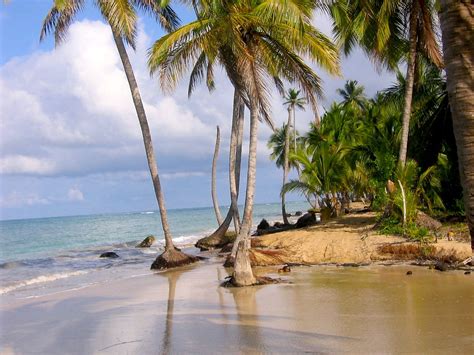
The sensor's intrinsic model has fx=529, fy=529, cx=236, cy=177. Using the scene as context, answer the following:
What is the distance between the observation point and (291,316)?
8.30 m

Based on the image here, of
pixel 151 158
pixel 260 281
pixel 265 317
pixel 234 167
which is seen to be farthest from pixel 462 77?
pixel 234 167

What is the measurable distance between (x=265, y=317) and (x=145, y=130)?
1129 cm

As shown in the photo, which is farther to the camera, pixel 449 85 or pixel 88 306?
pixel 88 306

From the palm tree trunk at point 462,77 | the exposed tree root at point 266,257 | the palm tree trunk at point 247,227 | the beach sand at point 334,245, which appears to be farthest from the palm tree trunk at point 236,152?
the palm tree trunk at point 462,77

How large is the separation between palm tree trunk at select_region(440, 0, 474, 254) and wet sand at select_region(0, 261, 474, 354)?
319 centimetres

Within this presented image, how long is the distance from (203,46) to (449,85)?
1067 centimetres

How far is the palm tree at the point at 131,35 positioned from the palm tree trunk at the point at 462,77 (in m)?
14.4

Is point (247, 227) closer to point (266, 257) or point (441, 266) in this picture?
point (266, 257)

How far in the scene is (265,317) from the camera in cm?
839

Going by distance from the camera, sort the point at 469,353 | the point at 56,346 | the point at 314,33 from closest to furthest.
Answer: the point at 469,353, the point at 56,346, the point at 314,33

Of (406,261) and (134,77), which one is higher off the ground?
(134,77)

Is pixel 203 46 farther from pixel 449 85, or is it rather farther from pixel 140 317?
pixel 449 85

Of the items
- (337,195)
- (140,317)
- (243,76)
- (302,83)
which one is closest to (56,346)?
(140,317)

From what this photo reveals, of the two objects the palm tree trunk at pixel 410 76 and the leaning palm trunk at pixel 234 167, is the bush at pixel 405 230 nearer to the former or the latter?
the palm tree trunk at pixel 410 76
